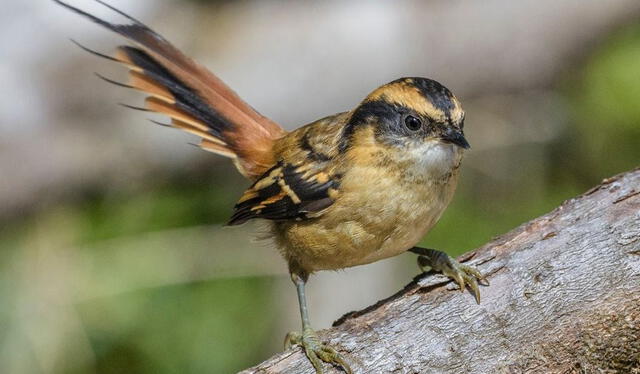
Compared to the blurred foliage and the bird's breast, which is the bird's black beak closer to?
the bird's breast

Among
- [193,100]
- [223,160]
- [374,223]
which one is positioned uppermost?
[223,160]

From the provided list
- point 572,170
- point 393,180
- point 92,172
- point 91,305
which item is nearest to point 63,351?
point 91,305

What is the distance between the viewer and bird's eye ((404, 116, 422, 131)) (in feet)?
13.1

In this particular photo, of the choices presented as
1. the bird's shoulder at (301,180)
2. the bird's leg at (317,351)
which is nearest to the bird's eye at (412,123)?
the bird's shoulder at (301,180)

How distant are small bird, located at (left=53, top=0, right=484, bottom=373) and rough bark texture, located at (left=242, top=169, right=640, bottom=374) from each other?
11 centimetres

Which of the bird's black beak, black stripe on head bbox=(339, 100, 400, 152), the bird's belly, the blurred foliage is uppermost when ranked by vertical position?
the blurred foliage

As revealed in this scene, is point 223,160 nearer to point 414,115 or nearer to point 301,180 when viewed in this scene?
point 301,180

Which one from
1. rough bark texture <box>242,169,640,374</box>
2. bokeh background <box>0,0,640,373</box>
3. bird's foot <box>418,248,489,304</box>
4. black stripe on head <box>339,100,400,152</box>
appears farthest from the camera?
bokeh background <box>0,0,640,373</box>

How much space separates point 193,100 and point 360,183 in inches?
46.8

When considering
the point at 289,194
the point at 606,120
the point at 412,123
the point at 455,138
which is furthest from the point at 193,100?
the point at 606,120

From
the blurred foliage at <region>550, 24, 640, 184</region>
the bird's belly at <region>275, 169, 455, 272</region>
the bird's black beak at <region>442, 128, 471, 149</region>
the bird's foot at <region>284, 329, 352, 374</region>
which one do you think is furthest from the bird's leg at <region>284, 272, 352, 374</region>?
the blurred foliage at <region>550, 24, 640, 184</region>

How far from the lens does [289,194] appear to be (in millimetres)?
4332

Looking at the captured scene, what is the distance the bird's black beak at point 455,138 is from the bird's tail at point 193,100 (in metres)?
1.15

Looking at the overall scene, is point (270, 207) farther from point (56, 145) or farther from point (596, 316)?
point (56, 145)
